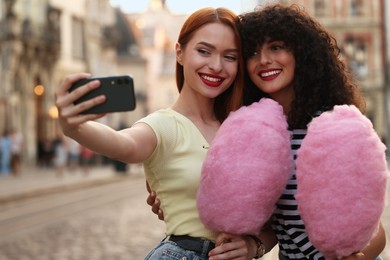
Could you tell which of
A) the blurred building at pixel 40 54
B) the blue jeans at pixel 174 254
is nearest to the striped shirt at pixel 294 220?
the blue jeans at pixel 174 254

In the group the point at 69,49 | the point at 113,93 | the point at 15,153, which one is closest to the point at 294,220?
the point at 113,93

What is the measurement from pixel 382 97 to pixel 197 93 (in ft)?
156

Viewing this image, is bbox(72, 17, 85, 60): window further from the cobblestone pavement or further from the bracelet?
the bracelet

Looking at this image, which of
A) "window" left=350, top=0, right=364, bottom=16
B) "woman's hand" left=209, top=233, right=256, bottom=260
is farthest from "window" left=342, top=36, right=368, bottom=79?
"woman's hand" left=209, top=233, right=256, bottom=260

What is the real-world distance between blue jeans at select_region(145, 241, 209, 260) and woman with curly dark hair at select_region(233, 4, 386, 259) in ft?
1.09

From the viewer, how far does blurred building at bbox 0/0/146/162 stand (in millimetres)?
35000

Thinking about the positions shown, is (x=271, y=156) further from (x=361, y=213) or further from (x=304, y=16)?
(x=304, y=16)

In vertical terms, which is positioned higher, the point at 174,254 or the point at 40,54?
the point at 174,254

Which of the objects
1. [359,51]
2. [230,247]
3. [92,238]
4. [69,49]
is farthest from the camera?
[359,51]

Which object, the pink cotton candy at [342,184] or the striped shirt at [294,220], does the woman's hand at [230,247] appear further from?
the pink cotton candy at [342,184]

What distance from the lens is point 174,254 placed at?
315 centimetres

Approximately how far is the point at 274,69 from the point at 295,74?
0.09 meters

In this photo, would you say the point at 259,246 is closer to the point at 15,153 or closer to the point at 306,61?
the point at 306,61

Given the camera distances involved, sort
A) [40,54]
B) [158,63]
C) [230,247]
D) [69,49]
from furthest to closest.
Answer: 1. [158,63]
2. [69,49]
3. [40,54]
4. [230,247]
